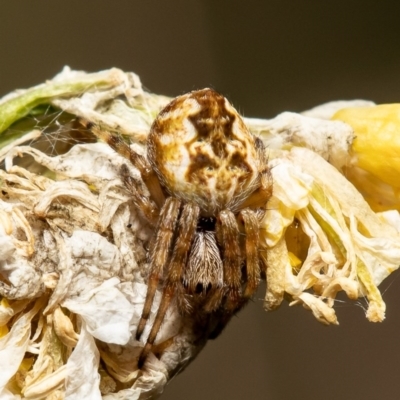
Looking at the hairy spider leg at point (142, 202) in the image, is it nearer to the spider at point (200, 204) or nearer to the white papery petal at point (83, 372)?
the spider at point (200, 204)

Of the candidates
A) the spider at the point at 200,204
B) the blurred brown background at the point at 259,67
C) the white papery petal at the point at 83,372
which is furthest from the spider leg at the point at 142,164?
the blurred brown background at the point at 259,67

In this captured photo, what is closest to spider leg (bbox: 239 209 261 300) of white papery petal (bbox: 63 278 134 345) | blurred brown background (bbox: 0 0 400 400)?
white papery petal (bbox: 63 278 134 345)

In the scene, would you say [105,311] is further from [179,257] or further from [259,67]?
[259,67]

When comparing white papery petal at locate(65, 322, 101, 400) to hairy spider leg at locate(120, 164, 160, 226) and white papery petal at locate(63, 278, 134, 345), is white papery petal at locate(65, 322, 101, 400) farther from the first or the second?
hairy spider leg at locate(120, 164, 160, 226)

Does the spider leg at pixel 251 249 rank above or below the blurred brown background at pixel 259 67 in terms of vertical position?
above

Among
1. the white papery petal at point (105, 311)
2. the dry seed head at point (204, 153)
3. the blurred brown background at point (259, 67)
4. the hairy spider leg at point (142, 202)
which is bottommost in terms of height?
the blurred brown background at point (259, 67)

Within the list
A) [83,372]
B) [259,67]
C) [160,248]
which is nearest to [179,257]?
[160,248]
